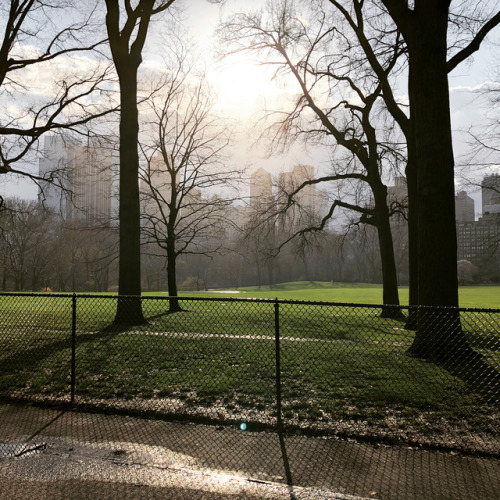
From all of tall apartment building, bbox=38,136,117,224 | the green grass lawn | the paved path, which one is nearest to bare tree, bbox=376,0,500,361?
the paved path

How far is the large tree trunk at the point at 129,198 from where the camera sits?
12180 millimetres

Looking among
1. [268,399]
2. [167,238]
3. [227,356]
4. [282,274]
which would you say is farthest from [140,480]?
[282,274]

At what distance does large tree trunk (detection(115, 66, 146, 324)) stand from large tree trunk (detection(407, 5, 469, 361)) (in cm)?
817

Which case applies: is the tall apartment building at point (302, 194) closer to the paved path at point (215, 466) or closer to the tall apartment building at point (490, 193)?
the tall apartment building at point (490, 193)

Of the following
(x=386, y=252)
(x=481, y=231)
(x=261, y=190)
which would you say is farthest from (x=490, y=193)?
(x=481, y=231)

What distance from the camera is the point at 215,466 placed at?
3453mm

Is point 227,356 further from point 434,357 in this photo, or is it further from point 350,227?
point 350,227

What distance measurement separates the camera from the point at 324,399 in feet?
16.9

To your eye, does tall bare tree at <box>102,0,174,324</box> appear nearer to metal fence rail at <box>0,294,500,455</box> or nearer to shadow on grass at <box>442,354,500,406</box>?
metal fence rail at <box>0,294,500,455</box>

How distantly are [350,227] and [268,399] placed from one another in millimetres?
16626

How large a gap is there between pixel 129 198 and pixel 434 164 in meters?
8.62

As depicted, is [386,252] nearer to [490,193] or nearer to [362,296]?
[490,193]

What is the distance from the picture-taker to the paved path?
3.09 metres

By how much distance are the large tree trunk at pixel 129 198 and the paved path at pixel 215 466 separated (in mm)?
7981
